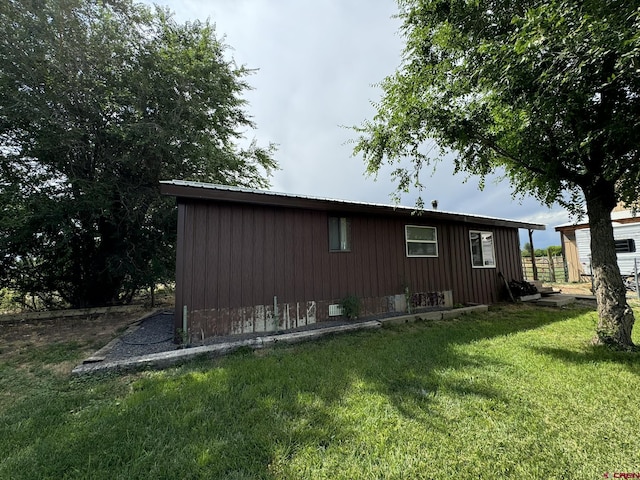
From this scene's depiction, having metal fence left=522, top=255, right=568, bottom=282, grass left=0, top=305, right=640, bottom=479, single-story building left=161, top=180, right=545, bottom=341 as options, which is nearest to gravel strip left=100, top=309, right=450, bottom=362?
single-story building left=161, top=180, right=545, bottom=341

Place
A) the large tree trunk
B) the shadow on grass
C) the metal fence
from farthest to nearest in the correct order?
the metal fence → the large tree trunk → the shadow on grass

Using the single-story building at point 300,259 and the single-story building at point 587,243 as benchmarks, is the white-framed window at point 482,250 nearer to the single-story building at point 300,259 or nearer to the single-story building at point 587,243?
the single-story building at point 300,259

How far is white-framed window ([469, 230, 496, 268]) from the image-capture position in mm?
7996

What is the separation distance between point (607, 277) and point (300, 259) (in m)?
4.76

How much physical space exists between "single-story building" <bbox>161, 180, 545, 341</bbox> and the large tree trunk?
108 inches

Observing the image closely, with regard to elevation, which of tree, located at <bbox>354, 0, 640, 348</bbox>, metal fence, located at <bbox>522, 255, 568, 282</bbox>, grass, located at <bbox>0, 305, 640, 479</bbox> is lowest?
grass, located at <bbox>0, 305, 640, 479</bbox>

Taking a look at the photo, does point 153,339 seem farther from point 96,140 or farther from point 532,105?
point 532,105

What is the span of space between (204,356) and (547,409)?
12.7 feet

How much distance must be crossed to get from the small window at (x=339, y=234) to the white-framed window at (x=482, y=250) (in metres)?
4.37

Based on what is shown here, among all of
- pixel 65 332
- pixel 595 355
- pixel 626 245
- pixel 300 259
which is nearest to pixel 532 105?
pixel 595 355

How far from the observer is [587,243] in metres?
12.1

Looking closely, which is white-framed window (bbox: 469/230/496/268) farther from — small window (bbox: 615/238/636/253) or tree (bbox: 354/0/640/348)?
small window (bbox: 615/238/636/253)

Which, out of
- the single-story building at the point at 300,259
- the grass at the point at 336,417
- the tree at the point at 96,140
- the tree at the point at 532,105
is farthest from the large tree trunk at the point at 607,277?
the tree at the point at 96,140

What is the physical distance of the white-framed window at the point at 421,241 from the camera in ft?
22.4
